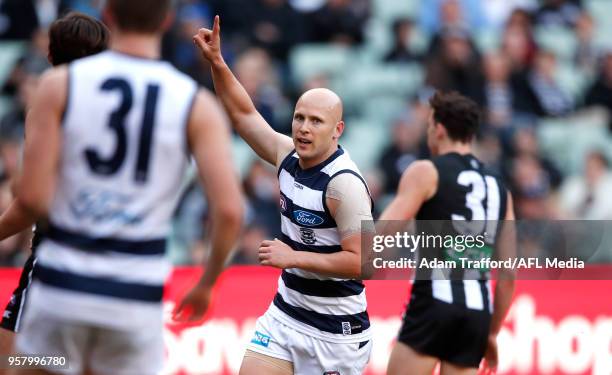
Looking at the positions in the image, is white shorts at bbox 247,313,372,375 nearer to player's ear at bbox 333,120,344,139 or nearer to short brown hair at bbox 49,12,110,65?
player's ear at bbox 333,120,344,139

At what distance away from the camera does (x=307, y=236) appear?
6211mm

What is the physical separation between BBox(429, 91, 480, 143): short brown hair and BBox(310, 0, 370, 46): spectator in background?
6887 millimetres

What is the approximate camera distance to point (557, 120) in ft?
47.7

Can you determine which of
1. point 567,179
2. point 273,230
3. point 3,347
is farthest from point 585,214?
point 3,347

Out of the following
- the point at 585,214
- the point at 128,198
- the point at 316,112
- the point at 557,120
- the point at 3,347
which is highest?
the point at 557,120

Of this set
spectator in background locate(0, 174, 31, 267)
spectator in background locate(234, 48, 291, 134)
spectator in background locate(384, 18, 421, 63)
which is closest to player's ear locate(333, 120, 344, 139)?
spectator in background locate(0, 174, 31, 267)

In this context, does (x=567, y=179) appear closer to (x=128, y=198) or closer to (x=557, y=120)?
(x=557, y=120)

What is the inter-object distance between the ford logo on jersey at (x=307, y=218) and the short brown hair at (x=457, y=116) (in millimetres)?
1541

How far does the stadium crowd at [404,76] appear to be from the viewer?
12.6 meters

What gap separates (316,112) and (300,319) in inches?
47.4

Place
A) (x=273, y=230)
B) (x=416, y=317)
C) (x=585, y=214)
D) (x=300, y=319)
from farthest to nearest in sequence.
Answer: (x=585, y=214) → (x=273, y=230) → (x=416, y=317) → (x=300, y=319)

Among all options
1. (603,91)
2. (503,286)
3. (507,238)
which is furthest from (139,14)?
(603,91)

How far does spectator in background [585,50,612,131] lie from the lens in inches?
579

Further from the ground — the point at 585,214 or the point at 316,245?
the point at 585,214
